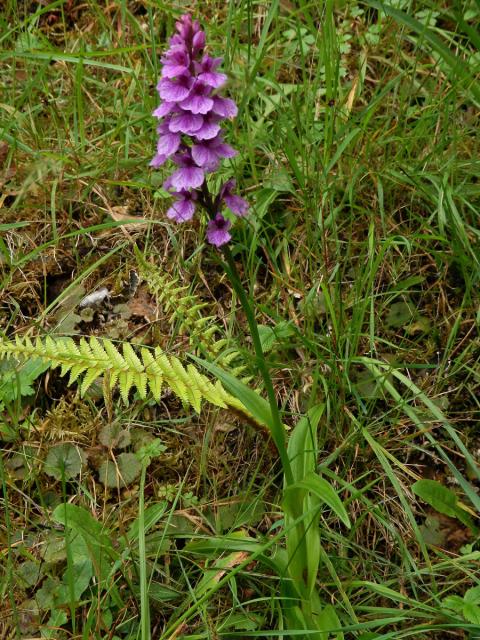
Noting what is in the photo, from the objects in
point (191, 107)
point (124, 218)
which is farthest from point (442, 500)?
point (124, 218)

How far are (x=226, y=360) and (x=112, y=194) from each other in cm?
123

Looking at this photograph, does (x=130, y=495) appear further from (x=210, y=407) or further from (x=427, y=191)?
(x=427, y=191)

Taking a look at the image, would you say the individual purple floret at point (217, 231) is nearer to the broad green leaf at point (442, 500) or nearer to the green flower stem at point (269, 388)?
the green flower stem at point (269, 388)

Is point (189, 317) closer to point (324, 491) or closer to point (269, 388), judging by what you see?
point (269, 388)

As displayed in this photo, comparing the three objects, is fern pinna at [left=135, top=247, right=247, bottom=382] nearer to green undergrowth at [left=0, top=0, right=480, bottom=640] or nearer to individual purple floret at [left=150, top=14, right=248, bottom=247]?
green undergrowth at [left=0, top=0, right=480, bottom=640]

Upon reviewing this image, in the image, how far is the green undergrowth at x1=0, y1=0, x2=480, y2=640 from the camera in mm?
2441

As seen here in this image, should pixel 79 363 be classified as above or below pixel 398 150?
below

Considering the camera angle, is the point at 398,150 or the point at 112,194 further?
the point at 112,194

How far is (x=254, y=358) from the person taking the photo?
2283 millimetres

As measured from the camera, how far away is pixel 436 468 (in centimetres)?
284

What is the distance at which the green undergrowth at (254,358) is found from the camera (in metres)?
2.44

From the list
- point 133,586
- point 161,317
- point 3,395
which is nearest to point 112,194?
point 161,317

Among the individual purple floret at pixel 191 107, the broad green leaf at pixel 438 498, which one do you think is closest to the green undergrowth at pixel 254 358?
the broad green leaf at pixel 438 498

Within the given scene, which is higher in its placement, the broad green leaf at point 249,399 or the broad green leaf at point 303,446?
the broad green leaf at point 249,399
